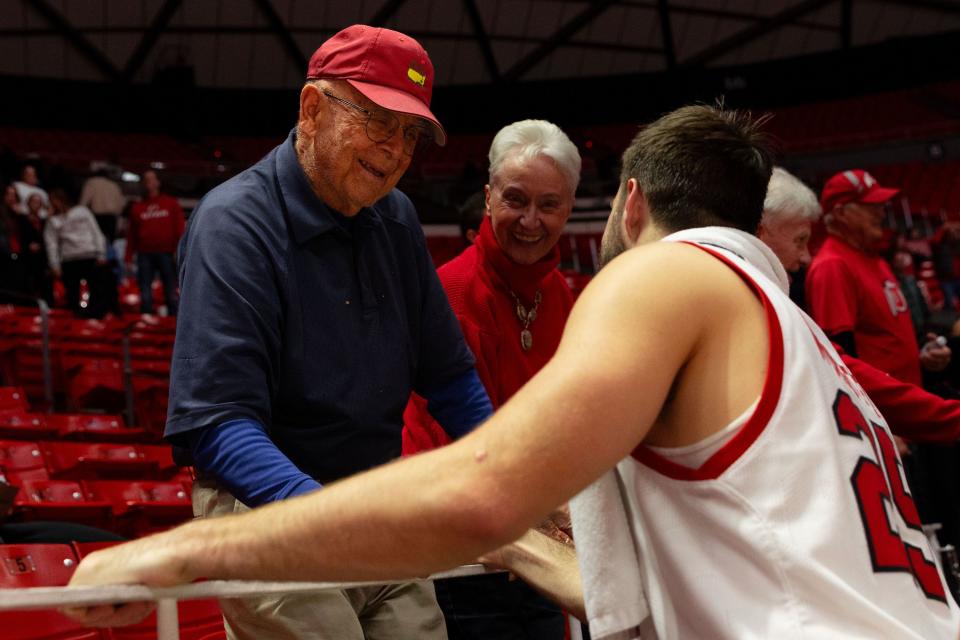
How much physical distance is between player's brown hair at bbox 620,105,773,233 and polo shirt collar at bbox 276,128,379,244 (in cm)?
68

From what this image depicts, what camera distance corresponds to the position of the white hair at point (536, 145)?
110 inches

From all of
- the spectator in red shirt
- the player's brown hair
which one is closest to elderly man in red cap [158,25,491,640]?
the player's brown hair

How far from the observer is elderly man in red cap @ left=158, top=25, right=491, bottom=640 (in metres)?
1.64

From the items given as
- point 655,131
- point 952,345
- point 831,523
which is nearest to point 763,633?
point 831,523

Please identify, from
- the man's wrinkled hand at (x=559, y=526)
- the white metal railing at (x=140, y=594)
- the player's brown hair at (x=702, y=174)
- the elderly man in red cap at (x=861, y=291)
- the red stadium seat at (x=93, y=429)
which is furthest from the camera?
the red stadium seat at (x=93, y=429)

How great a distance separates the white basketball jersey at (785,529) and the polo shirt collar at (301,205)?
0.88 meters

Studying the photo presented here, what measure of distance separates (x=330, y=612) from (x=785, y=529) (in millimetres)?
808

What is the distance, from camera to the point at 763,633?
109cm

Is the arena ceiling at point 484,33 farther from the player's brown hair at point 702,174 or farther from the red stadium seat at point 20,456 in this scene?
the player's brown hair at point 702,174

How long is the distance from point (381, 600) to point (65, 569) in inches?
61.6

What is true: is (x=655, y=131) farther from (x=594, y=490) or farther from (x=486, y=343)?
(x=486, y=343)

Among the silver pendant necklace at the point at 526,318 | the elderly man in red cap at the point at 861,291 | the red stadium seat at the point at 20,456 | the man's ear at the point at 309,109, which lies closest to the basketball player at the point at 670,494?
A: the man's ear at the point at 309,109

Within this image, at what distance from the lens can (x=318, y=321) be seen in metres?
1.84

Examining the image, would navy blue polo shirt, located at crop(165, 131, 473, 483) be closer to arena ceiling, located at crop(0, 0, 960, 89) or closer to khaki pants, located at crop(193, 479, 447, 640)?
khaki pants, located at crop(193, 479, 447, 640)
